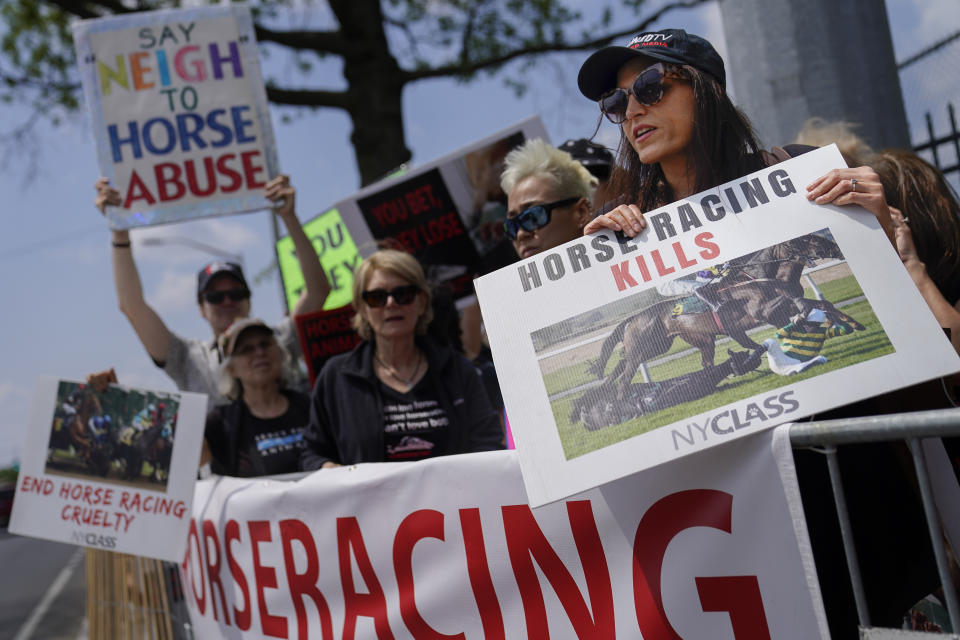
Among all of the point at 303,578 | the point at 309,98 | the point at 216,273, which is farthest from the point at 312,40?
the point at 303,578

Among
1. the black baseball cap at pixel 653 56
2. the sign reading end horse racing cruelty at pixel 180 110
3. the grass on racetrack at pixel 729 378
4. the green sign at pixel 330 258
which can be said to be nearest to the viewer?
the grass on racetrack at pixel 729 378

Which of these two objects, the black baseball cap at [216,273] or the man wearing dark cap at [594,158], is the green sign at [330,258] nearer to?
the black baseball cap at [216,273]

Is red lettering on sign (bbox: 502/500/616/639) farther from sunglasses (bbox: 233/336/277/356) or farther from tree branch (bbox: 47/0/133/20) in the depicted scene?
tree branch (bbox: 47/0/133/20)

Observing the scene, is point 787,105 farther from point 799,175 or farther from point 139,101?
point 139,101

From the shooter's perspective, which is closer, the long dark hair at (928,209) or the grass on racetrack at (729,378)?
the grass on racetrack at (729,378)

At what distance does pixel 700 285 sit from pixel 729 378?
0.74 feet

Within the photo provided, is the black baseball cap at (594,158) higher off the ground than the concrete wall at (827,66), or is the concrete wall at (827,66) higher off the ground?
the concrete wall at (827,66)

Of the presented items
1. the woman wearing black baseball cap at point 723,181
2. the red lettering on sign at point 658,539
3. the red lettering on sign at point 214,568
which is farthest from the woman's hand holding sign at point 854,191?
the red lettering on sign at point 214,568

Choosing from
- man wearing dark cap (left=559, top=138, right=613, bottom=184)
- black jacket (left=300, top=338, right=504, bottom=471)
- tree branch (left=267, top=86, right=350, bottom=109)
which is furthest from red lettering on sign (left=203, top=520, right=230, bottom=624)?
tree branch (left=267, top=86, right=350, bottom=109)

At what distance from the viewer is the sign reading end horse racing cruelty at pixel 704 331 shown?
65.7 inches

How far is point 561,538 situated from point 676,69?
1097mm

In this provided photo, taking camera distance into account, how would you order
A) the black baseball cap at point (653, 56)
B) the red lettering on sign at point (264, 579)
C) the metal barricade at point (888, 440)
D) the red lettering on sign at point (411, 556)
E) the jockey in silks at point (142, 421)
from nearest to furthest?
the metal barricade at point (888, 440), the black baseball cap at point (653, 56), the red lettering on sign at point (411, 556), the red lettering on sign at point (264, 579), the jockey in silks at point (142, 421)

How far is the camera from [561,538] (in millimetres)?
2121

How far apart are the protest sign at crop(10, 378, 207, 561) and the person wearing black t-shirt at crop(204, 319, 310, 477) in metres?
0.37
